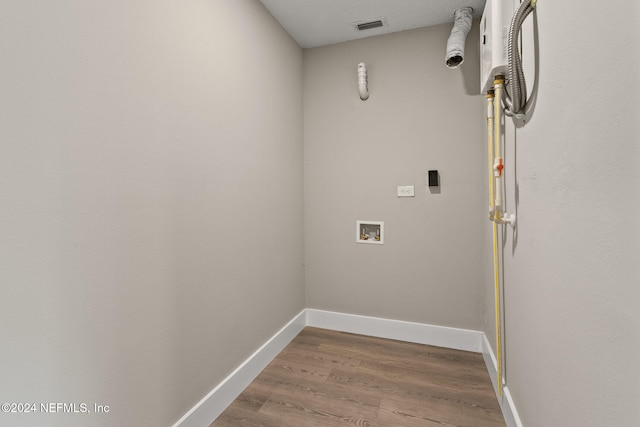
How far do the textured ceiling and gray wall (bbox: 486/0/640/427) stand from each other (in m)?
1.15

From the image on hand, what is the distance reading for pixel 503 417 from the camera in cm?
158

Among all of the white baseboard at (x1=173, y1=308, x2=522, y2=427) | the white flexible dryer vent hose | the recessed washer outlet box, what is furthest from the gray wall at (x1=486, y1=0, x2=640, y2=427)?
the recessed washer outlet box

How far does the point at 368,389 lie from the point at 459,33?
8.01ft

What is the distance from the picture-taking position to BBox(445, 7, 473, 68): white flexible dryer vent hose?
82.5 inches

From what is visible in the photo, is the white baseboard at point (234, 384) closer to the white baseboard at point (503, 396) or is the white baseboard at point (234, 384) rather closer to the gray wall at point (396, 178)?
the gray wall at point (396, 178)

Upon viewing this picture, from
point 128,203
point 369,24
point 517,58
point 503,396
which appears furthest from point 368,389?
point 369,24

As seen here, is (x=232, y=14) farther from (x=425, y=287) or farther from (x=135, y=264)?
(x=425, y=287)

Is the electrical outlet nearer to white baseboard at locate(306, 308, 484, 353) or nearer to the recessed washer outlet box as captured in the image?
the recessed washer outlet box

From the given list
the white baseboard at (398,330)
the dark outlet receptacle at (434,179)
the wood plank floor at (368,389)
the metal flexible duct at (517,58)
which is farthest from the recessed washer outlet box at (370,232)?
the metal flexible duct at (517,58)

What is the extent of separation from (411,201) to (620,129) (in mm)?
1763

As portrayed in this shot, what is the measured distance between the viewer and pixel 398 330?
2.47 meters

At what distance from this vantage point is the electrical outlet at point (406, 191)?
2.41 meters

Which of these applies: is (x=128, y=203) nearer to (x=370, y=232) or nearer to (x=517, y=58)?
(x=517, y=58)

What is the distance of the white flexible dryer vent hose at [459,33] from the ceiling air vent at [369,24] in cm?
50
